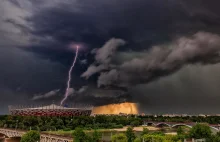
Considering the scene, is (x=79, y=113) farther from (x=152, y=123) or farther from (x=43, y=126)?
(x=43, y=126)

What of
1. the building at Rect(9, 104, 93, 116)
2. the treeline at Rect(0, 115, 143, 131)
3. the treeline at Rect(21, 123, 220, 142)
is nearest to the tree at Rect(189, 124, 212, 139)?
the treeline at Rect(21, 123, 220, 142)

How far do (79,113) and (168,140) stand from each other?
12339cm

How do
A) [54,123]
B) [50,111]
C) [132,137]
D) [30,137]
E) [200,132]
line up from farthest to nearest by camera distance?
[50,111], [54,123], [200,132], [30,137], [132,137]

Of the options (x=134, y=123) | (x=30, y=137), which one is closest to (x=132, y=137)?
(x=30, y=137)

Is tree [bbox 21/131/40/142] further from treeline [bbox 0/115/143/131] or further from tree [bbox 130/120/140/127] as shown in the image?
tree [bbox 130/120/140/127]

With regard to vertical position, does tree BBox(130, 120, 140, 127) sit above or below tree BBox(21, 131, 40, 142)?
above

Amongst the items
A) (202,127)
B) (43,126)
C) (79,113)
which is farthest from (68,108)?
(202,127)

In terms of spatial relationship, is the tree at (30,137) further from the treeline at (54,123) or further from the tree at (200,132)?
the treeline at (54,123)

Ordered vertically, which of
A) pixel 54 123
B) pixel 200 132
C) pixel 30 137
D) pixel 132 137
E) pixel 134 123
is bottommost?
pixel 132 137

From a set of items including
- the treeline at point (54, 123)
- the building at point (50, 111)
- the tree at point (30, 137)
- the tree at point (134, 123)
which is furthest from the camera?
the building at point (50, 111)

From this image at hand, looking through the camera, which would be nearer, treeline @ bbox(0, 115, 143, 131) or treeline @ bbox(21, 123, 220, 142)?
treeline @ bbox(21, 123, 220, 142)

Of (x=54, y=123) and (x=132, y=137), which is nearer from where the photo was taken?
(x=132, y=137)

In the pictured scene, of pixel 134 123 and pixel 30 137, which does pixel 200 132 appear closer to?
pixel 30 137

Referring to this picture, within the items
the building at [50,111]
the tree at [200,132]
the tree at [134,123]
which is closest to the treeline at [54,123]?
the tree at [134,123]
